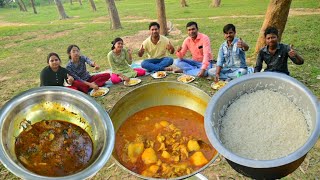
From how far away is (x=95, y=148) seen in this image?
2398 mm

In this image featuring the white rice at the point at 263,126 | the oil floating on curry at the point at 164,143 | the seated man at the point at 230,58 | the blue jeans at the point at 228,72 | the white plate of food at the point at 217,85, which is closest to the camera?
the white rice at the point at 263,126

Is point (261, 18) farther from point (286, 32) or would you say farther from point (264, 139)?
point (264, 139)

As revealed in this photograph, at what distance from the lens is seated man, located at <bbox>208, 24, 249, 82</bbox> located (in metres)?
4.93

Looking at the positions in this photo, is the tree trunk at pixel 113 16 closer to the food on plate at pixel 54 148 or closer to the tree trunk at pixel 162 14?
the tree trunk at pixel 162 14

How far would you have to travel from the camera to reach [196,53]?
19.5 ft

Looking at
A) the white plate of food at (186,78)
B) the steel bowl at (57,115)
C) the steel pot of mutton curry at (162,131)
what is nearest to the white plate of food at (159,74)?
the white plate of food at (186,78)

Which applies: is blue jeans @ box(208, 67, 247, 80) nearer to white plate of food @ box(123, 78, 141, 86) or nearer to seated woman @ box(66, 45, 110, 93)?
white plate of food @ box(123, 78, 141, 86)

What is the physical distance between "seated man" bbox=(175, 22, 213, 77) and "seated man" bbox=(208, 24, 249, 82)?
295 mm

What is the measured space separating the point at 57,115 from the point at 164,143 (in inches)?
44.0

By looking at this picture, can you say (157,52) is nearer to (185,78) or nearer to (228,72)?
(185,78)

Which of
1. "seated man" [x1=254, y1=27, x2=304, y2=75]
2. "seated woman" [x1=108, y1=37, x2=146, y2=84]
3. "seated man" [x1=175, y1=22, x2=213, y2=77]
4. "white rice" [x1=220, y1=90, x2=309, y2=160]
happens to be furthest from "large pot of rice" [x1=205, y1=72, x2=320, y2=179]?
"seated woman" [x1=108, y1=37, x2=146, y2=84]

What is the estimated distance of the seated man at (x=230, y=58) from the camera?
16.2 feet

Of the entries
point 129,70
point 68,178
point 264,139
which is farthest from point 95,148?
point 129,70

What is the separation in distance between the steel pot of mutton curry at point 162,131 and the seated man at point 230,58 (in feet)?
6.95
